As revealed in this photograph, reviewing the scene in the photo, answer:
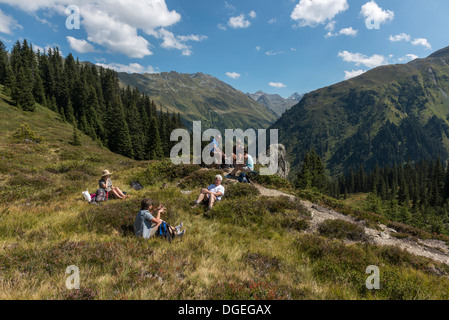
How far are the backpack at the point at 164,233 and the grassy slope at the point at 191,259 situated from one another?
0.37 metres

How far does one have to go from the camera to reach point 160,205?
25.8 feet

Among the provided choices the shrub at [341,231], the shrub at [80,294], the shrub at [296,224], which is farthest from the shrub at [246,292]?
the shrub at [341,231]

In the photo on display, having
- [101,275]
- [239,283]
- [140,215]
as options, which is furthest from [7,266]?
[239,283]

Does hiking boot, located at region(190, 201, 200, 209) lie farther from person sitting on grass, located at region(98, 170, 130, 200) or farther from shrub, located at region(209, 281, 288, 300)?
shrub, located at region(209, 281, 288, 300)

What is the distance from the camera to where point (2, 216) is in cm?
738

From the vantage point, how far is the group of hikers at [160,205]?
6758 millimetres

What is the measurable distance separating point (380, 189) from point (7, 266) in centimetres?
14130

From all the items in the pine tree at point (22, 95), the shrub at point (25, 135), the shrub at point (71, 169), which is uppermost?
the pine tree at point (22, 95)

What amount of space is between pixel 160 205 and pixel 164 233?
130 cm

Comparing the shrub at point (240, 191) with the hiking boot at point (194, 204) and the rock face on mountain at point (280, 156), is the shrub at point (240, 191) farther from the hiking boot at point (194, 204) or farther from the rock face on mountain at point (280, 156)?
the rock face on mountain at point (280, 156)

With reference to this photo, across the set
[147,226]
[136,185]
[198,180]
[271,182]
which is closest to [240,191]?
Result: [198,180]

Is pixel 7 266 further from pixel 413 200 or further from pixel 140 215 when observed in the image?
pixel 413 200

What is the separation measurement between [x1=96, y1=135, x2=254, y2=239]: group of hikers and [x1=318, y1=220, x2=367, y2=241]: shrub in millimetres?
4937

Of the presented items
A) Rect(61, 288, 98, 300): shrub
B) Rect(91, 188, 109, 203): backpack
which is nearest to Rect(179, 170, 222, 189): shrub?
Rect(91, 188, 109, 203): backpack
